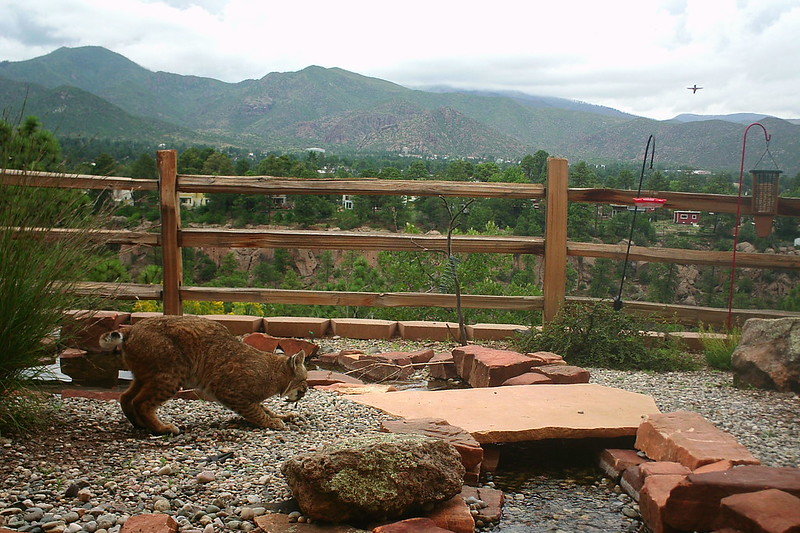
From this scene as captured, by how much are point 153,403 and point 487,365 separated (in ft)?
7.58

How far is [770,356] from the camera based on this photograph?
4.82 meters

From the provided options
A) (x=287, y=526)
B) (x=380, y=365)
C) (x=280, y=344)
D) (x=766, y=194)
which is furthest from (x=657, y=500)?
(x=766, y=194)

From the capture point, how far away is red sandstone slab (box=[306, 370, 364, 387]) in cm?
493

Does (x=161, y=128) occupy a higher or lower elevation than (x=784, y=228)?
higher

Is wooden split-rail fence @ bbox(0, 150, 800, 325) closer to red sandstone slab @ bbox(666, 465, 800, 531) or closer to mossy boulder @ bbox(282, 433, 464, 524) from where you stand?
mossy boulder @ bbox(282, 433, 464, 524)

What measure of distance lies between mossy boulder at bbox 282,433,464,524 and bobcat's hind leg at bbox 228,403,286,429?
887 millimetres

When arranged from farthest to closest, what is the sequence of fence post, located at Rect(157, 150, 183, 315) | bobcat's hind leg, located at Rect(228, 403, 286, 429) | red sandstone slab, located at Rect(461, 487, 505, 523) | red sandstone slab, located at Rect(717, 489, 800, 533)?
fence post, located at Rect(157, 150, 183, 315), bobcat's hind leg, located at Rect(228, 403, 286, 429), red sandstone slab, located at Rect(461, 487, 505, 523), red sandstone slab, located at Rect(717, 489, 800, 533)

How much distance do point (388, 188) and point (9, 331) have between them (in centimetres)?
369

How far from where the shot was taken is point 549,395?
4305mm

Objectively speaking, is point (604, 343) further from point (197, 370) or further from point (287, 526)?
point (287, 526)

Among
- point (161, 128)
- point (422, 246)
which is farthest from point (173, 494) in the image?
point (161, 128)

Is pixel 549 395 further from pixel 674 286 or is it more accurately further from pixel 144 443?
pixel 674 286

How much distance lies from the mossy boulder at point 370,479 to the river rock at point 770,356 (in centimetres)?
299

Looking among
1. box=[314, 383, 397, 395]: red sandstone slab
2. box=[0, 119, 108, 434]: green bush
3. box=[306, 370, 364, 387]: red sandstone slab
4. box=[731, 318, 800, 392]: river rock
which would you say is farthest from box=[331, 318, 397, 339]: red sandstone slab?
box=[0, 119, 108, 434]: green bush
